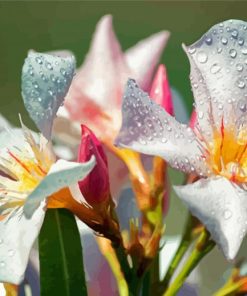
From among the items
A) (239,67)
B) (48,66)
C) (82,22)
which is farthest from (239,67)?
(82,22)

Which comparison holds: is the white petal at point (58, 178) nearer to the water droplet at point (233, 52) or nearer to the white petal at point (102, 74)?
the water droplet at point (233, 52)

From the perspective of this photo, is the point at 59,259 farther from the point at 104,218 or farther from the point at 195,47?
the point at 195,47

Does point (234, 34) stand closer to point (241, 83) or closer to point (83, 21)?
point (241, 83)

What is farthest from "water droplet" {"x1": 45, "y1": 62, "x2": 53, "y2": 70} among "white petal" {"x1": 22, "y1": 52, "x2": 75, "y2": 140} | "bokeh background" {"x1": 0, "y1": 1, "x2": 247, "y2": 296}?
"bokeh background" {"x1": 0, "y1": 1, "x2": 247, "y2": 296}

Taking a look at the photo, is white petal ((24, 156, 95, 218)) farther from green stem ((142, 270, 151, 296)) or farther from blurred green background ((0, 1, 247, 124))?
blurred green background ((0, 1, 247, 124))

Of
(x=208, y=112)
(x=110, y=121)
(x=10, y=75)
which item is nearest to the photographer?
(x=208, y=112)

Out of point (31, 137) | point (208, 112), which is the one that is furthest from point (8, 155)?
point (208, 112)
